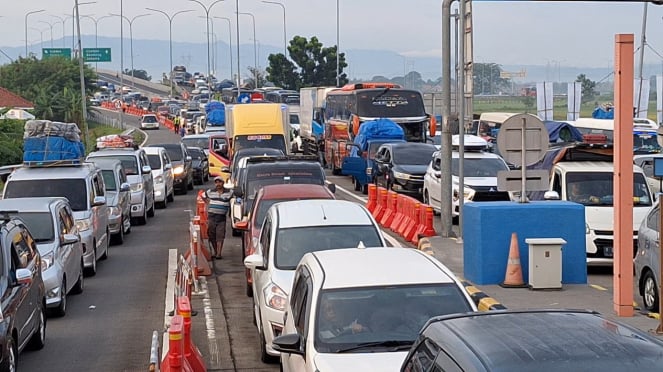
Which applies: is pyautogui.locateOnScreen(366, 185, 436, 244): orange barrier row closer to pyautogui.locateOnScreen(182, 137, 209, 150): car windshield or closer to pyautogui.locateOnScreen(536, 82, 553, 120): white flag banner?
pyautogui.locateOnScreen(182, 137, 209, 150): car windshield

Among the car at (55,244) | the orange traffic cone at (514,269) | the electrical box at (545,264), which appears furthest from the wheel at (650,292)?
the car at (55,244)

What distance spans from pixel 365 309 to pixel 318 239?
4.42 m

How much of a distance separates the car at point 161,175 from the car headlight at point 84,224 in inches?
531

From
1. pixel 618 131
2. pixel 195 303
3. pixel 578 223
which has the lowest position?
pixel 195 303

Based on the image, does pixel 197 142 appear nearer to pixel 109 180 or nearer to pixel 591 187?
pixel 109 180

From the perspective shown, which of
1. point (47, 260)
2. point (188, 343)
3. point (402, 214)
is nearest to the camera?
point (188, 343)

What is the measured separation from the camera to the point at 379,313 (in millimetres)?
8820

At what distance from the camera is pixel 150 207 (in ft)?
102

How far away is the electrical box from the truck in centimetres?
2112

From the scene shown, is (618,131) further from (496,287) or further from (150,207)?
(150,207)

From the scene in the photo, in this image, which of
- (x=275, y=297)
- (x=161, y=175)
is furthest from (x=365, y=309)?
(x=161, y=175)

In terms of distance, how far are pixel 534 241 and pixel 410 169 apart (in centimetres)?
1633

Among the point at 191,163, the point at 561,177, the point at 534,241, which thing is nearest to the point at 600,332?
the point at 534,241

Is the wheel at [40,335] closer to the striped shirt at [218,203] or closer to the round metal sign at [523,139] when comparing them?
the round metal sign at [523,139]
